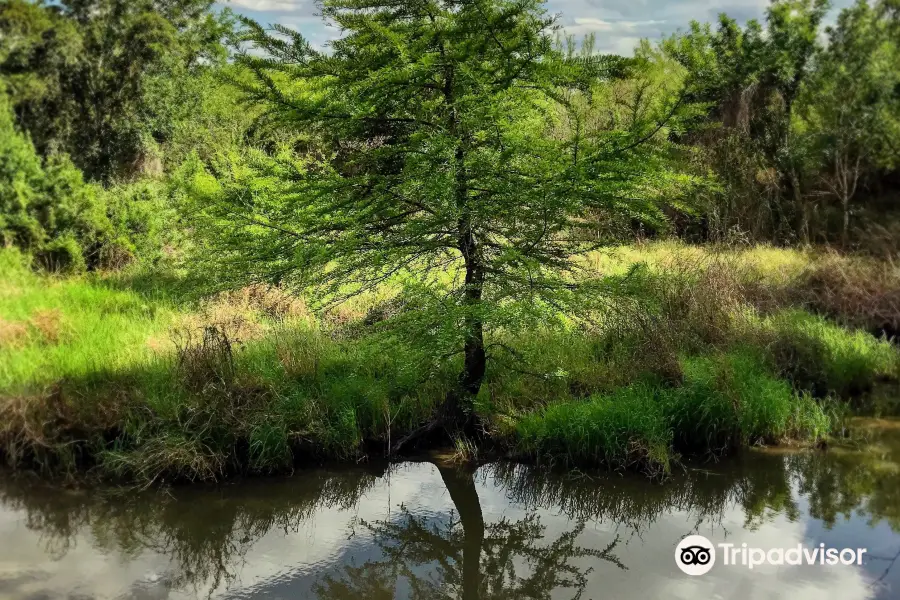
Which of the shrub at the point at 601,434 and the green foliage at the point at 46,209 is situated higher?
the green foliage at the point at 46,209

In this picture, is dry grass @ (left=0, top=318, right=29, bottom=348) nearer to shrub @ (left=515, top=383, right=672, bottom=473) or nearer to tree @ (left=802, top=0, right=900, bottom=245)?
shrub @ (left=515, top=383, right=672, bottom=473)

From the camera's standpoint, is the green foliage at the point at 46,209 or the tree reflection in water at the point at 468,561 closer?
the tree reflection in water at the point at 468,561

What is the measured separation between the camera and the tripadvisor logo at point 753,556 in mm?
4941

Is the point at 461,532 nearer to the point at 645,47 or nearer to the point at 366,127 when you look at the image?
the point at 366,127

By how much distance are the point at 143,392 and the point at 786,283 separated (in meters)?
9.72

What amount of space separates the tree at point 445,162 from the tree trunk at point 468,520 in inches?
47.4

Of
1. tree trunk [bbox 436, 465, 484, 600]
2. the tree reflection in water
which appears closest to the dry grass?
the tree reflection in water

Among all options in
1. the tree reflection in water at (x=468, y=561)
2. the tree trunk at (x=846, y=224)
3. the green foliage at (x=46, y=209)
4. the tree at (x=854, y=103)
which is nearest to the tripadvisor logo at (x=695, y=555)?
the tree reflection in water at (x=468, y=561)

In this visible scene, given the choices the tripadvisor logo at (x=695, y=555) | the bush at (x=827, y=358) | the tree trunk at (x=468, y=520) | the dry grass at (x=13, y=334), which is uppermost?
the dry grass at (x=13, y=334)

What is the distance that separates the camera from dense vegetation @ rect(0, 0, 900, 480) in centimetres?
552

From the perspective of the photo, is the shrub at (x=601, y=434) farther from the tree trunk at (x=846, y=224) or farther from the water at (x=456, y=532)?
the tree trunk at (x=846, y=224)

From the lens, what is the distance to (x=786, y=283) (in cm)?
1084

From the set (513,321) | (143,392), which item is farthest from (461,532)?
(143,392)

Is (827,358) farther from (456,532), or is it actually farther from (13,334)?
(13,334)
